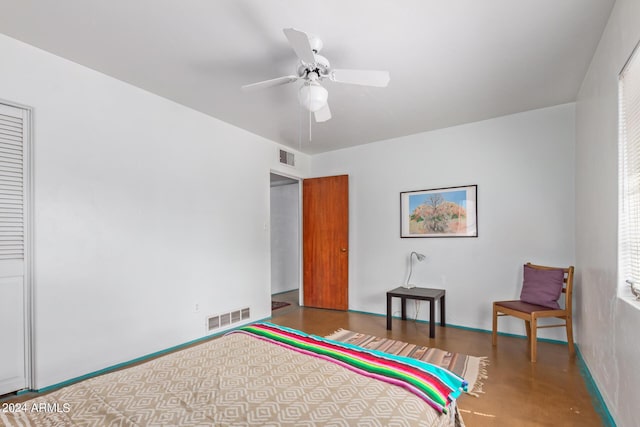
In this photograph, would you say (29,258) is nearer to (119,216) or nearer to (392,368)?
(119,216)

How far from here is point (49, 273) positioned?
2.44m

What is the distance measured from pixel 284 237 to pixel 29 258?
4.60 m

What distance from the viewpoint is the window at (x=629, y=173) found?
1.78 metres

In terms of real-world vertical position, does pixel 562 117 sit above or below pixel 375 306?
above

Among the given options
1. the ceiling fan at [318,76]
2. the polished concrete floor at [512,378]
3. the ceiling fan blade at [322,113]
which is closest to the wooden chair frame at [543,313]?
the polished concrete floor at [512,378]

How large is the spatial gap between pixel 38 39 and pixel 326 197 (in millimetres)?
3650

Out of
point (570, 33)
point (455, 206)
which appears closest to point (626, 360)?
point (570, 33)

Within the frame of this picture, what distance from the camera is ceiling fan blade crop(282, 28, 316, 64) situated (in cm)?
175

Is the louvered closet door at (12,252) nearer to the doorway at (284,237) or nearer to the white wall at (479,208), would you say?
the white wall at (479,208)

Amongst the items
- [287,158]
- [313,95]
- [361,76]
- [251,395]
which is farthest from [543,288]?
[287,158]

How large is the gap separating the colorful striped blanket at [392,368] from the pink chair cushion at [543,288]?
6.97ft

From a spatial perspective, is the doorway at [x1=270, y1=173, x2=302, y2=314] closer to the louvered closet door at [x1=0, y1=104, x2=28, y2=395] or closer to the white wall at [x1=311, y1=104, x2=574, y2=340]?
the white wall at [x1=311, y1=104, x2=574, y2=340]

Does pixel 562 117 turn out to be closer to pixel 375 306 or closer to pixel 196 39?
pixel 375 306

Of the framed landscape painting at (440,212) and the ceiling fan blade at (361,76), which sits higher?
the ceiling fan blade at (361,76)
